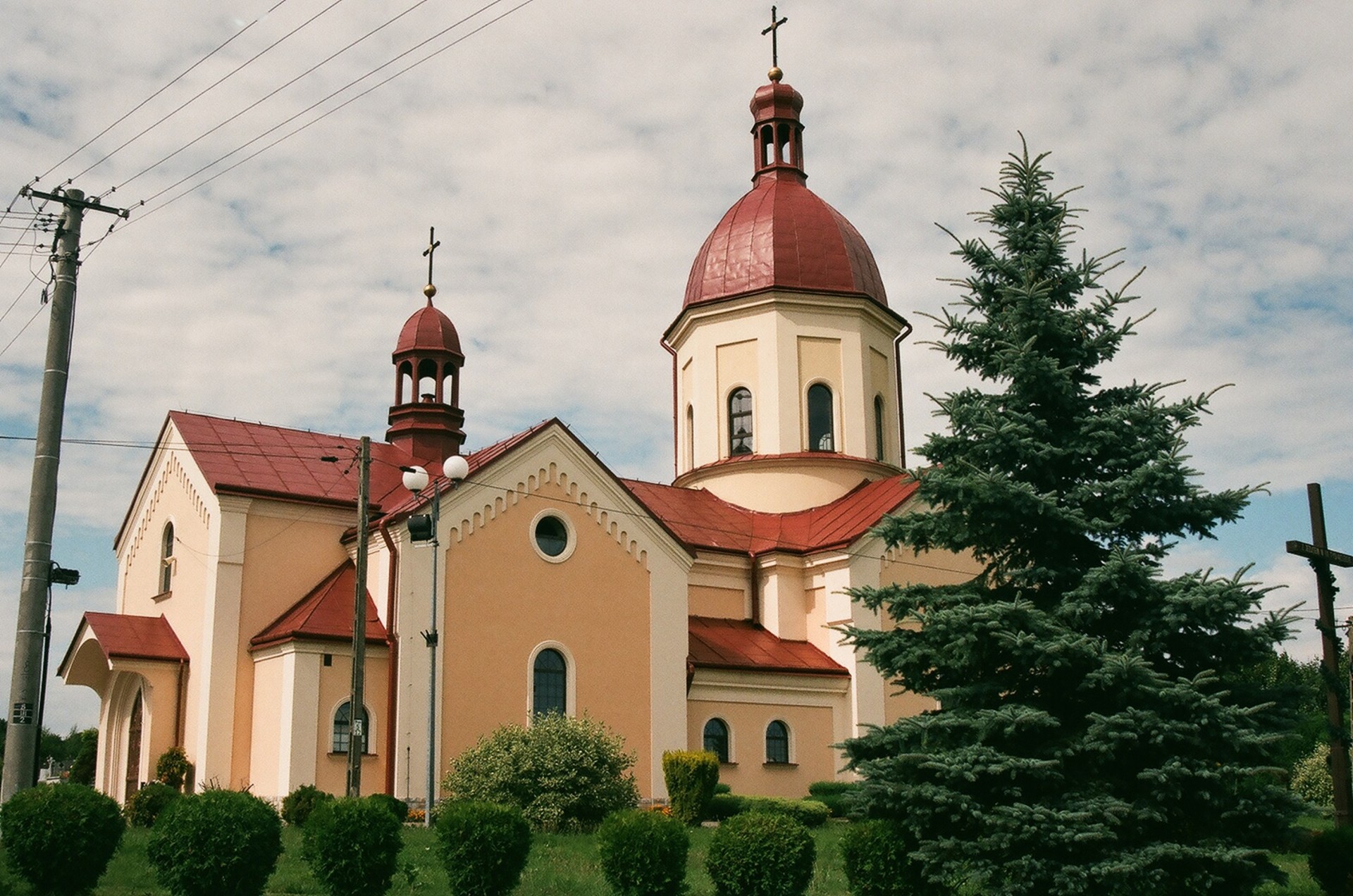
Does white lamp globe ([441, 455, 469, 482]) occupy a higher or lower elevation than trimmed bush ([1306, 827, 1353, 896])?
higher

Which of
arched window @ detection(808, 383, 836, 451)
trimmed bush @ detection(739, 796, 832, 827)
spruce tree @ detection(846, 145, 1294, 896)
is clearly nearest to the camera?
spruce tree @ detection(846, 145, 1294, 896)

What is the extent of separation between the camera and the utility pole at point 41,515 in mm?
15586

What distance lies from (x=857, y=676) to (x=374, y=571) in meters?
10.8

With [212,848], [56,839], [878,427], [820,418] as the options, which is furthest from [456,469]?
[878,427]

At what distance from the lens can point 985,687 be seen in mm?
13883

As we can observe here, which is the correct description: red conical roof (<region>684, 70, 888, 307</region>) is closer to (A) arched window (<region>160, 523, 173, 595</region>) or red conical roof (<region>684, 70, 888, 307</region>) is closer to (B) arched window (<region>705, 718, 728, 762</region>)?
(B) arched window (<region>705, 718, 728, 762</region>)

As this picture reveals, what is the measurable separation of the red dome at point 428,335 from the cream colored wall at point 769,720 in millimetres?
9327

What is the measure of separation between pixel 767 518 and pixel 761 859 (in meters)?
17.8

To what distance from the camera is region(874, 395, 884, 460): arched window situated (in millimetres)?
33188

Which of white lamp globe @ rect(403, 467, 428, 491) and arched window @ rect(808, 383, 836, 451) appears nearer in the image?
white lamp globe @ rect(403, 467, 428, 491)

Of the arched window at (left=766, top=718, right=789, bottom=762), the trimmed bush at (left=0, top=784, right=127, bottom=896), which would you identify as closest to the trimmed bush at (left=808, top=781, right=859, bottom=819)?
the arched window at (left=766, top=718, right=789, bottom=762)

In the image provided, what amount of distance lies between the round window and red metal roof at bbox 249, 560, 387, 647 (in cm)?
337

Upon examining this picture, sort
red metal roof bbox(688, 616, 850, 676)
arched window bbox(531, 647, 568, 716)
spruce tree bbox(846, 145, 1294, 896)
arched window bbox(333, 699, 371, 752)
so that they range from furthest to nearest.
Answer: red metal roof bbox(688, 616, 850, 676) → arched window bbox(531, 647, 568, 716) → arched window bbox(333, 699, 371, 752) → spruce tree bbox(846, 145, 1294, 896)

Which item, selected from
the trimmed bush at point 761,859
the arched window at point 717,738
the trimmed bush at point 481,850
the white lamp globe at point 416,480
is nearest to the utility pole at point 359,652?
the white lamp globe at point 416,480
